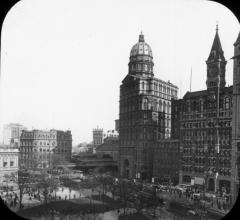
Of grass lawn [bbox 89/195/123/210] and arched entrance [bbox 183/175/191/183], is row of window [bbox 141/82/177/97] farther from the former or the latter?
grass lawn [bbox 89/195/123/210]

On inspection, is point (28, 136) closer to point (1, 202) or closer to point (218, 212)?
point (218, 212)

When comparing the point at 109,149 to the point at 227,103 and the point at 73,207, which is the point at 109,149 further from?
the point at 73,207

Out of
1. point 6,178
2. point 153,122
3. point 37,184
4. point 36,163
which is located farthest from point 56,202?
point 153,122

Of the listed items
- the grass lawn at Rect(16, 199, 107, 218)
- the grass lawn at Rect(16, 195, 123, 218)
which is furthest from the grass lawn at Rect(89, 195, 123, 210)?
the grass lawn at Rect(16, 199, 107, 218)

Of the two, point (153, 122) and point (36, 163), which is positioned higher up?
point (153, 122)

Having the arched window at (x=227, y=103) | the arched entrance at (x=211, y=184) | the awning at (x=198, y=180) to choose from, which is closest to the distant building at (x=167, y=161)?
the awning at (x=198, y=180)

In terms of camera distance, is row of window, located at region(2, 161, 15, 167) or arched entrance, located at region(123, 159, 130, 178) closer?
row of window, located at region(2, 161, 15, 167)
